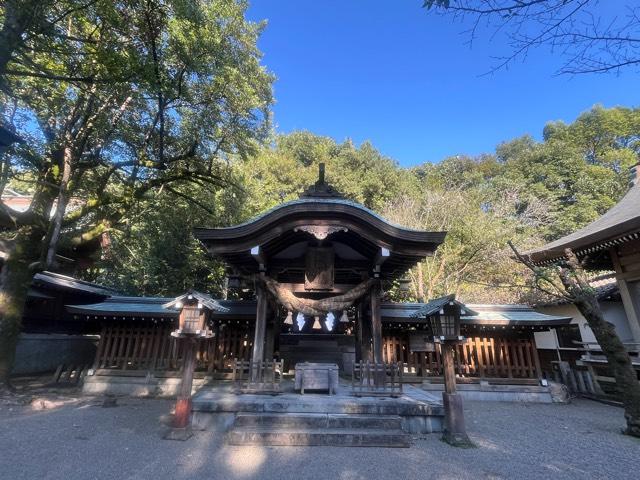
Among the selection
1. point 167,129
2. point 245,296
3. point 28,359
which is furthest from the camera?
point 245,296

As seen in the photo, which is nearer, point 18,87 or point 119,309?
point 18,87

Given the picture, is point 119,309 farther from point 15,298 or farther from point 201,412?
point 201,412

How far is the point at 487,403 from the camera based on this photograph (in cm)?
945

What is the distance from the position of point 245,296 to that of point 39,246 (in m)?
Result: 8.42

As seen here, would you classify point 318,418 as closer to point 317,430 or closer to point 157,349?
point 317,430

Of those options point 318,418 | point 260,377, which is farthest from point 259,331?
point 318,418

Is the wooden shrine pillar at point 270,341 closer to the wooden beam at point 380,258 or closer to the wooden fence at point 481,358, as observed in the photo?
the wooden beam at point 380,258

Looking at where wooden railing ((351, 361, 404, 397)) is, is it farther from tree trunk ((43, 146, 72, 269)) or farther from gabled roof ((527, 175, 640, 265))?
tree trunk ((43, 146, 72, 269))

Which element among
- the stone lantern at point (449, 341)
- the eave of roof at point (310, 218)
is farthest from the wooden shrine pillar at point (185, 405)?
the stone lantern at point (449, 341)

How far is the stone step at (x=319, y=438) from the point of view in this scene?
5.30 metres

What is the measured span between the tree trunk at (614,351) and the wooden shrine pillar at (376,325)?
13.2 ft

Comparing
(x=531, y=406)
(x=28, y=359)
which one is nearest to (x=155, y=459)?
(x=531, y=406)

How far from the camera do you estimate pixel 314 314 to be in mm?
7281

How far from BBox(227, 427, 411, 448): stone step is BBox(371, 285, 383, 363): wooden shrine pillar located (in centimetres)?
187
